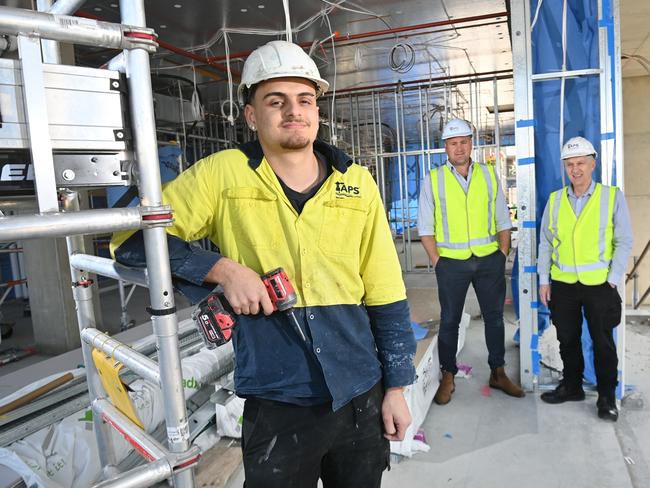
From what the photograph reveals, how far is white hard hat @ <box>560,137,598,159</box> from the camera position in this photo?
279cm

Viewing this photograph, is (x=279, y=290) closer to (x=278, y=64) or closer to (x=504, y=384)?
(x=278, y=64)

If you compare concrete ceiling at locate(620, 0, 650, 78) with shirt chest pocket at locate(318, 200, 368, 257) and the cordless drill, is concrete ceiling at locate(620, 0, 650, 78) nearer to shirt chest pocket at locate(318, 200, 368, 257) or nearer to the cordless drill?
shirt chest pocket at locate(318, 200, 368, 257)

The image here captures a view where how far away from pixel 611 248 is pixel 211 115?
699 cm

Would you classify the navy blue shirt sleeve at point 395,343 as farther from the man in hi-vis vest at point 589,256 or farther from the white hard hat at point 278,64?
the man in hi-vis vest at point 589,256

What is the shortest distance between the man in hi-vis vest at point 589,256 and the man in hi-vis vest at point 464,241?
350 mm

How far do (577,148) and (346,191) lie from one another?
2.02 m

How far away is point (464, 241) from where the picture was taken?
319cm

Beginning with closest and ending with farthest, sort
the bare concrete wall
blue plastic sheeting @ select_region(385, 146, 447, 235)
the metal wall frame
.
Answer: the bare concrete wall < the metal wall frame < blue plastic sheeting @ select_region(385, 146, 447, 235)

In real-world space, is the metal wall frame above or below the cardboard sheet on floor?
above

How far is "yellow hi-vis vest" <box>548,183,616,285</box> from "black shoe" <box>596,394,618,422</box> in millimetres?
699

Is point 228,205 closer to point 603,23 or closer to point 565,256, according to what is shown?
point 565,256

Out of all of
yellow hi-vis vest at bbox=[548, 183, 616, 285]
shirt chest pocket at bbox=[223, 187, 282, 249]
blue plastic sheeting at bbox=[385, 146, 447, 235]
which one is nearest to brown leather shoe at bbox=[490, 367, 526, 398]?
yellow hi-vis vest at bbox=[548, 183, 616, 285]

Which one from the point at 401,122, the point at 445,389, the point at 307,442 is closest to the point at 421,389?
the point at 445,389

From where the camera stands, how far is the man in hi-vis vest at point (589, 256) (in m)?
2.79
